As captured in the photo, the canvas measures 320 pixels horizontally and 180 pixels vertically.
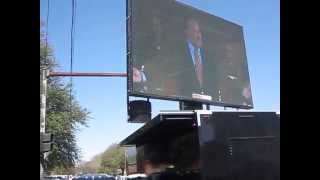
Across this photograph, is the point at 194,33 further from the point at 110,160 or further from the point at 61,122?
the point at 110,160

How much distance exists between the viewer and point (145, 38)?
19984 mm

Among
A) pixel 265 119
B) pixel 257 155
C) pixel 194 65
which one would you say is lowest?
pixel 257 155

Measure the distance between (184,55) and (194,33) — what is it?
1.62 metres

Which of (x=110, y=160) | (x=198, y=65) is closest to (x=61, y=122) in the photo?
(x=198, y=65)

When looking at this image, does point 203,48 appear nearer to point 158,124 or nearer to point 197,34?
point 197,34

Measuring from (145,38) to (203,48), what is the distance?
4543 millimetres

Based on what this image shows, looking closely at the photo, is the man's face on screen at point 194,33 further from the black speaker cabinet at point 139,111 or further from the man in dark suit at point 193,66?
the black speaker cabinet at point 139,111

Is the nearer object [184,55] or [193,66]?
[184,55]

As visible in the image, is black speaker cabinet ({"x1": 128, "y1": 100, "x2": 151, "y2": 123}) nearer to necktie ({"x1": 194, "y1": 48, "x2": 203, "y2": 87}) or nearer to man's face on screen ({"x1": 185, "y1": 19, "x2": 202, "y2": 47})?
necktie ({"x1": 194, "y1": 48, "x2": 203, "y2": 87})

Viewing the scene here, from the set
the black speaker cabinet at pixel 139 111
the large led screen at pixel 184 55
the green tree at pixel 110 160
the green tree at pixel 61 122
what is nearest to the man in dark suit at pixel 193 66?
the large led screen at pixel 184 55

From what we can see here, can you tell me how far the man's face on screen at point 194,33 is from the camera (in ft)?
75.7

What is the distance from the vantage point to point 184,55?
22344 mm
